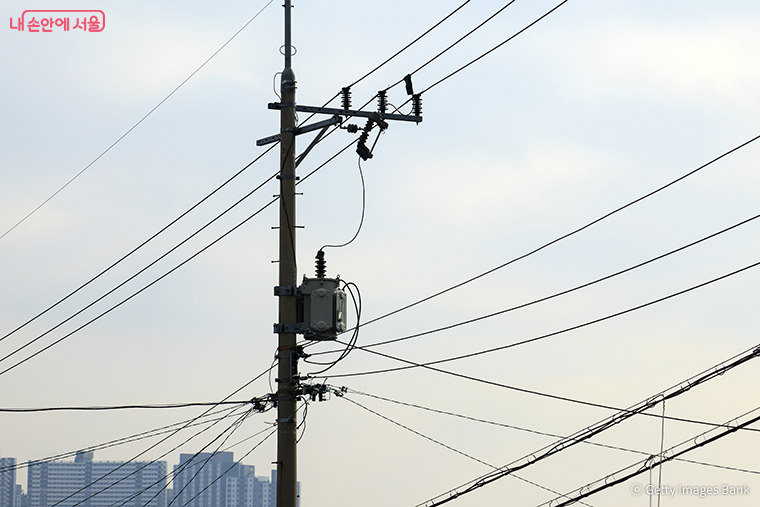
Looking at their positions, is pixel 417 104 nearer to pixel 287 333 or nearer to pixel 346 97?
pixel 346 97

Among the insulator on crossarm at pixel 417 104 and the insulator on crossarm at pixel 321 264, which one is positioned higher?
the insulator on crossarm at pixel 417 104

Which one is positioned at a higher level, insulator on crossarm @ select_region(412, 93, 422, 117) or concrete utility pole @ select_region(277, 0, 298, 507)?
insulator on crossarm @ select_region(412, 93, 422, 117)

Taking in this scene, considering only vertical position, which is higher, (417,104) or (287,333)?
(417,104)

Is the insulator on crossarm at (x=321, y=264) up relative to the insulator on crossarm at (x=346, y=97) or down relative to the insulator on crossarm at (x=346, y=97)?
down

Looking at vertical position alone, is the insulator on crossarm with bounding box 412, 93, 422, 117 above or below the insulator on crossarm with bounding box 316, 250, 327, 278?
above

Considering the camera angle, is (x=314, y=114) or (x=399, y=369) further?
(x=399, y=369)

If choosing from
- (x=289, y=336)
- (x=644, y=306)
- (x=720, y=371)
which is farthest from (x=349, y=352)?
(x=720, y=371)

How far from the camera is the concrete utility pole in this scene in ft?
53.8

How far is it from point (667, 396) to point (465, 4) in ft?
21.0

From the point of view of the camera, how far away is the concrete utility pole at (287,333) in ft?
53.8

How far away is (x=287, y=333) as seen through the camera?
1670 cm

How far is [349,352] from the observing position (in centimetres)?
1819

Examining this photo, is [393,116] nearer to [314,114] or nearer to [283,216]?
[314,114]

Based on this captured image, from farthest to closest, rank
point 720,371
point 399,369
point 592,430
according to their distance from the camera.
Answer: point 399,369
point 592,430
point 720,371
